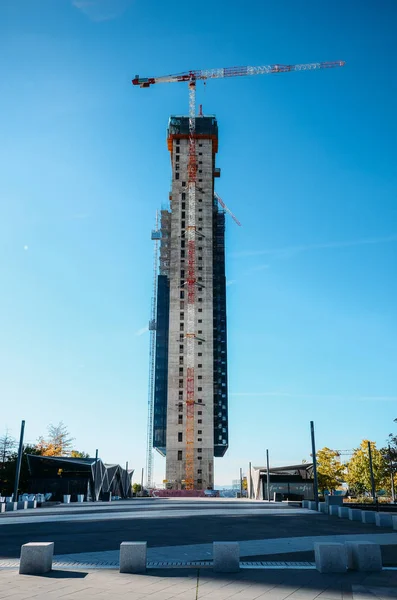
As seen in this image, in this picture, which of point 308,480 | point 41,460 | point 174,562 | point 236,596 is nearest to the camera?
point 236,596

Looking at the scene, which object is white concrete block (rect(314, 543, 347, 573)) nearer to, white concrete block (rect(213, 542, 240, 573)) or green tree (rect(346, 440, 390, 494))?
white concrete block (rect(213, 542, 240, 573))

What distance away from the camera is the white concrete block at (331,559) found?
1088cm

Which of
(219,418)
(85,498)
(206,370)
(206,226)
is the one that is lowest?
(85,498)

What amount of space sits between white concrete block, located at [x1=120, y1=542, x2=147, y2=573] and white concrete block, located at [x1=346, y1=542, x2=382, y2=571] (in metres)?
4.80

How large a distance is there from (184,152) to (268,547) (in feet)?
447

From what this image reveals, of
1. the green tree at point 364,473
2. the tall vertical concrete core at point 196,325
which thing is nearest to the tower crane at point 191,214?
the tall vertical concrete core at point 196,325

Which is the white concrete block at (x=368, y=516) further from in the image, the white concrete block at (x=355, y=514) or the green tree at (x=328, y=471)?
the green tree at (x=328, y=471)

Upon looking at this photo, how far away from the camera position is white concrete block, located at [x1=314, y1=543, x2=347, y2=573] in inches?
428

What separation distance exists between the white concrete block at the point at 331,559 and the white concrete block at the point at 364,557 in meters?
0.51

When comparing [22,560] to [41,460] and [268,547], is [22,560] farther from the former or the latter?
[41,460]

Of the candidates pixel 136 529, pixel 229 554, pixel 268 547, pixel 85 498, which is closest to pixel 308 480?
pixel 85 498

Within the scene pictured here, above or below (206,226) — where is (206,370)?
below

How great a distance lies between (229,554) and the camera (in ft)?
36.4

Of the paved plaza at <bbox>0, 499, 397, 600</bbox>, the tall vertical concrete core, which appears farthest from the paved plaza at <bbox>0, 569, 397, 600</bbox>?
the tall vertical concrete core
